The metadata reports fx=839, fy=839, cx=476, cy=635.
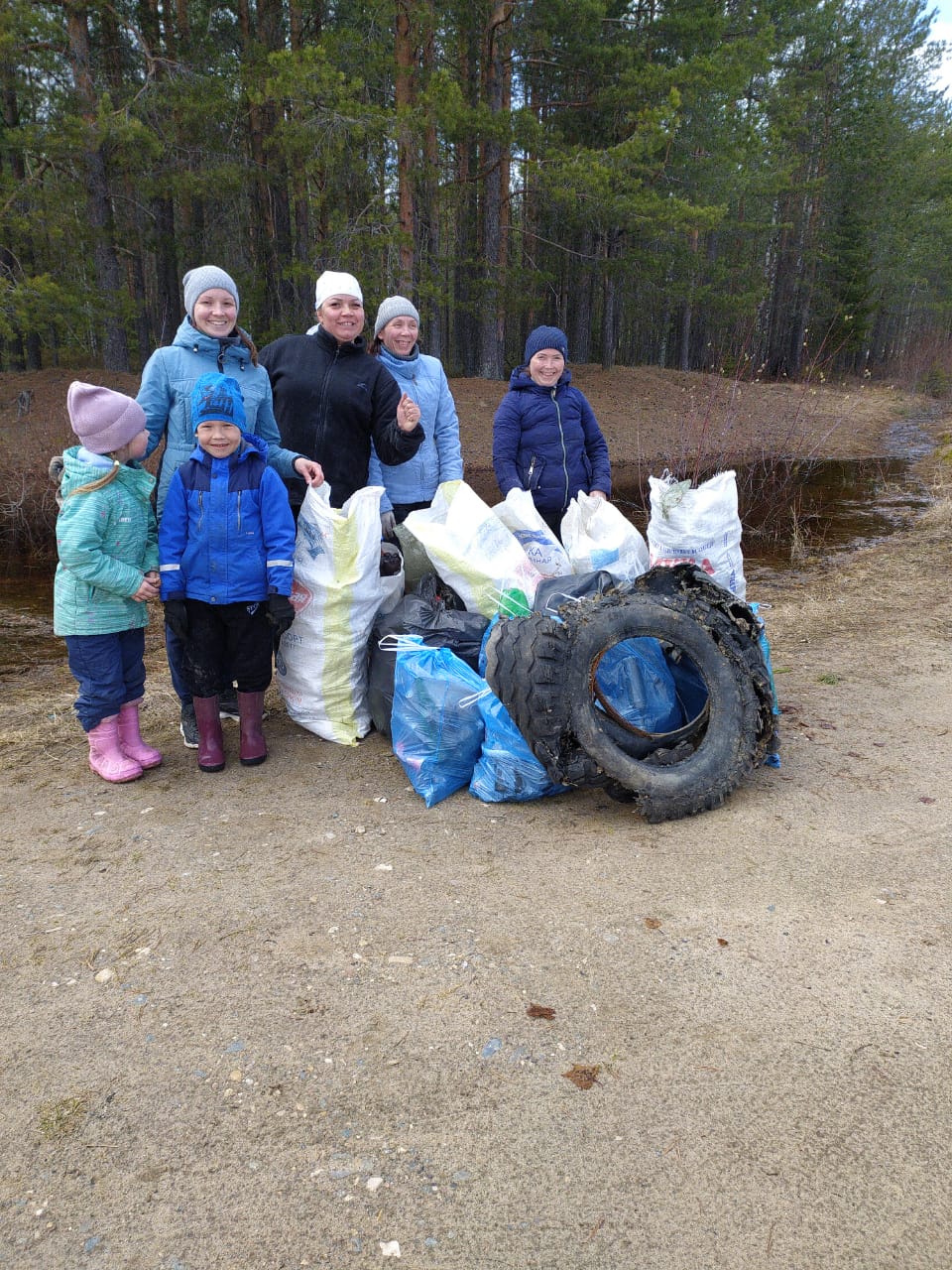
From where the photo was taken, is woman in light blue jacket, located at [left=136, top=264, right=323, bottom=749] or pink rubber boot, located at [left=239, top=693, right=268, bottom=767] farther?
pink rubber boot, located at [left=239, top=693, right=268, bottom=767]

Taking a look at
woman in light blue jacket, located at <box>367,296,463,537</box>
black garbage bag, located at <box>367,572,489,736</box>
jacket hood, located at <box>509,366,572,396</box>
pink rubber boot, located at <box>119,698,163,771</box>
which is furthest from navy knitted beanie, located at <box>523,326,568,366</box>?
pink rubber boot, located at <box>119,698,163,771</box>

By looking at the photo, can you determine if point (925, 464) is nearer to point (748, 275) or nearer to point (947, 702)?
point (947, 702)

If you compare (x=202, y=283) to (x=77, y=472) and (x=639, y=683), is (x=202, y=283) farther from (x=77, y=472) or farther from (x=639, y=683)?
(x=639, y=683)

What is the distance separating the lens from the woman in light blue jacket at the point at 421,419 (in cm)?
396

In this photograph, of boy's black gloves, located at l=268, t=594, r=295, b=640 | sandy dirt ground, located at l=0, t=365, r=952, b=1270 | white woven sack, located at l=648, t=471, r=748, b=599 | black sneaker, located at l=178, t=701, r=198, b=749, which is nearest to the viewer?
sandy dirt ground, located at l=0, t=365, r=952, b=1270

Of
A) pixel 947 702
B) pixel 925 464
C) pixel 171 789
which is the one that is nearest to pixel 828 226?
pixel 925 464

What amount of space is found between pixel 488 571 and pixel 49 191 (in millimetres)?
13049

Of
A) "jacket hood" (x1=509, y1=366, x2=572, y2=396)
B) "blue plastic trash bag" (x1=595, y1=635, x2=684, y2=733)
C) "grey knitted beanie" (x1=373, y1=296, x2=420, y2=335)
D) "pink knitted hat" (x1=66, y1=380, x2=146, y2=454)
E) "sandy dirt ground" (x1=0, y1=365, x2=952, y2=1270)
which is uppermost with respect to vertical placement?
"grey knitted beanie" (x1=373, y1=296, x2=420, y2=335)

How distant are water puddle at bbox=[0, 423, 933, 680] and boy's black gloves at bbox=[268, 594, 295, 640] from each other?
8.92ft

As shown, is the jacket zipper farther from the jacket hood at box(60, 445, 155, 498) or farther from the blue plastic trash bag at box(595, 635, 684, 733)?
the jacket hood at box(60, 445, 155, 498)

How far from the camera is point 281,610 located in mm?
3346

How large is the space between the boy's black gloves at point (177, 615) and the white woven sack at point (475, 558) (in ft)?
3.43

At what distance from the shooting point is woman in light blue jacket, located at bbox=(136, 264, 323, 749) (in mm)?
3375

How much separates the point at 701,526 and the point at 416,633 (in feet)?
4.98
